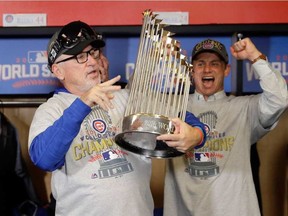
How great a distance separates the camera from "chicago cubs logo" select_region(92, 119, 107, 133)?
120 cm

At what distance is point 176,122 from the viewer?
A: 99cm

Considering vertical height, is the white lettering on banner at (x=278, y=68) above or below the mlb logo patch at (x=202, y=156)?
above

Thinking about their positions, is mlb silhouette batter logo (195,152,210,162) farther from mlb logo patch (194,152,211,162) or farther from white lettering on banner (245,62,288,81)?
white lettering on banner (245,62,288,81)

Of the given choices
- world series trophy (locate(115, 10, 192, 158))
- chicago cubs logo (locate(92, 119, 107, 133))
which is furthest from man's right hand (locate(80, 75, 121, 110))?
chicago cubs logo (locate(92, 119, 107, 133))

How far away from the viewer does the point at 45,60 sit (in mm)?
2070

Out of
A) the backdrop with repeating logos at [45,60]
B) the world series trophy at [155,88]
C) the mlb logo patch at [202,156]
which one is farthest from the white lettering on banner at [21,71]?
the world series trophy at [155,88]

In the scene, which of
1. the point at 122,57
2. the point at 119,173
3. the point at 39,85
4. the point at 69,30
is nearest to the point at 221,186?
the point at 119,173

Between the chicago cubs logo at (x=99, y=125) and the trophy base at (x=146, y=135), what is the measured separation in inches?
4.9

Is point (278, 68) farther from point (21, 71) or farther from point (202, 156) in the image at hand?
point (21, 71)

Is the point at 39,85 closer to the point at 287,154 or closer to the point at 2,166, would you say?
the point at 2,166

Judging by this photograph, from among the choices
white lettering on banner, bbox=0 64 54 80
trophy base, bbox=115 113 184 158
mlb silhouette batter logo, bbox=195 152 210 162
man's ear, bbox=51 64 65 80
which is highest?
white lettering on banner, bbox=0 64 54 80

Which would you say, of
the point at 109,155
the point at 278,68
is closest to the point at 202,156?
the point at 109,155

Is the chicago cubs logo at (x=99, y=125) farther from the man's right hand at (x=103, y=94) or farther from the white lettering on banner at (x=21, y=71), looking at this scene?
the white lettering on banner at (x=21, y=71)

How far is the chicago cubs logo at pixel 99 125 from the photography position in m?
1.20
